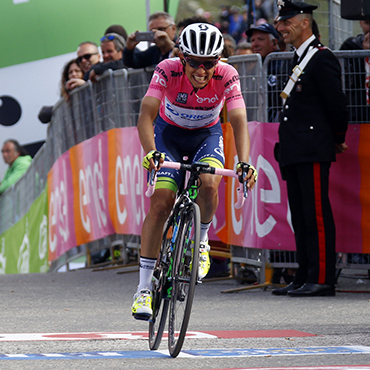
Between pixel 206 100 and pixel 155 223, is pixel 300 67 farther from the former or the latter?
pixel 155 223

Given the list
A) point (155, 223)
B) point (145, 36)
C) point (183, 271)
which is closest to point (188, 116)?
point (155, 223)

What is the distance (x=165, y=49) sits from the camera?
10078 mm

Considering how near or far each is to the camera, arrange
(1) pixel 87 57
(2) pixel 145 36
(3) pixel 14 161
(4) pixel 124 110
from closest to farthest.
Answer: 1. (2) pixel 145 36
2. (4) pixel 124 110
3. (1) pixel 87 57
4. (3) pixel 14 161

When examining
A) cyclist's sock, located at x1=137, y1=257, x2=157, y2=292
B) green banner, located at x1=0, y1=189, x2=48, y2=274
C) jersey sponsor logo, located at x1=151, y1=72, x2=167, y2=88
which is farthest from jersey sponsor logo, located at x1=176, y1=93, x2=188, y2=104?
green banner, located at x1=0, y1=189, x2=48, y2=274

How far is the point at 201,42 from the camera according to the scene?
214 inches

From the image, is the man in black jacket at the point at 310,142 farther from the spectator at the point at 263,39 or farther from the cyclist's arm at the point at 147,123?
the cyclist's arm at the point at 147,123

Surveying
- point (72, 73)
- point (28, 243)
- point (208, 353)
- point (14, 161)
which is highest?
point (72, 73)

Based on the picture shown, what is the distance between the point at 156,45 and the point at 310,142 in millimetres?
3056

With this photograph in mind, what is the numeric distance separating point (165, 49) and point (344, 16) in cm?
302

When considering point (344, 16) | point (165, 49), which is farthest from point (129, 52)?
point (344, 16)

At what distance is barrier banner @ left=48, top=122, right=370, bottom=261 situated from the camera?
838 cm

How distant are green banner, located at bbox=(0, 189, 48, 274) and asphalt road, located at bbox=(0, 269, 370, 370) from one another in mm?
3512

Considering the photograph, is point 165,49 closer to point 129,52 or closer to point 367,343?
point 129,52

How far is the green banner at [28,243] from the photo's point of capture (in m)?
14.1
